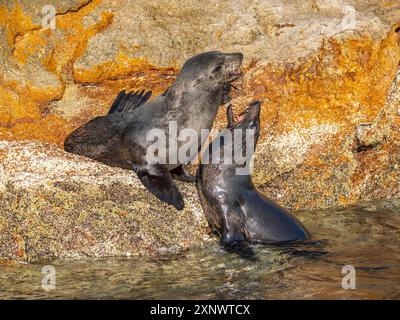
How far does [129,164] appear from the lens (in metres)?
7.63

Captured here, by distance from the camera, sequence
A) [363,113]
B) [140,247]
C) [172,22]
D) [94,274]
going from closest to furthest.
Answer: [94,274] → [140,247] → [363,113] → [172,22]

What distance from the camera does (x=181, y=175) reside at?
25.5 ft

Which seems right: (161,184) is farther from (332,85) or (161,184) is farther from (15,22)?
(15,22)

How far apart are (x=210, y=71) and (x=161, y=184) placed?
126cm

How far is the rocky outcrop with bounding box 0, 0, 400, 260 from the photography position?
8.02 m

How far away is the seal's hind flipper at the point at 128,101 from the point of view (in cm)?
806

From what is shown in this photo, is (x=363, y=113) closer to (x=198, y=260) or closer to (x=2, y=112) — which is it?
(x=198, y=260)

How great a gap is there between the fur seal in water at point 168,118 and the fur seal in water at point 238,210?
1.16ft

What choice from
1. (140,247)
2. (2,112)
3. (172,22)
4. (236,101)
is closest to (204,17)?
(172,22)

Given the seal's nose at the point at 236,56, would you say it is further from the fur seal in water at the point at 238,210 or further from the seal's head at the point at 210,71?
the fur seal in water at the point at 238,210

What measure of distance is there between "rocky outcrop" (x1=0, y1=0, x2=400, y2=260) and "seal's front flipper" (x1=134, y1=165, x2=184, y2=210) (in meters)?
1.01

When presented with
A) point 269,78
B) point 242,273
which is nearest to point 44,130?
point 269,78

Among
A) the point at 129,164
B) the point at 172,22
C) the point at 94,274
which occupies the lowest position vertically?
the point at 94,274

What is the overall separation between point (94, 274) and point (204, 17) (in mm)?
3533
